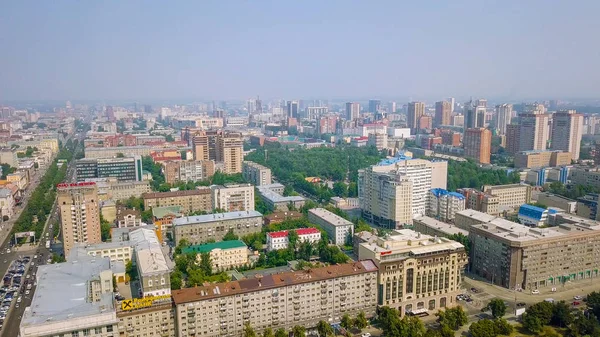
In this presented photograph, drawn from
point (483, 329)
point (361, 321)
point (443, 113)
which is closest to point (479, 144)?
point (443, 113)

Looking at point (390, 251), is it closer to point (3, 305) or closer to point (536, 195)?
point (3, 305)

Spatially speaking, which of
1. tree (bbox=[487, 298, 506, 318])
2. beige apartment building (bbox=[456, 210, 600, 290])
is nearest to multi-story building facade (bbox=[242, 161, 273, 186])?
beige apartment building (bbox=[456, 210, 600, 290])

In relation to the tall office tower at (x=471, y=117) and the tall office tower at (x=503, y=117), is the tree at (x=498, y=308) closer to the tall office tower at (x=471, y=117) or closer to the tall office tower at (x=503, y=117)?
the tall office tower at (x=471, y=117)

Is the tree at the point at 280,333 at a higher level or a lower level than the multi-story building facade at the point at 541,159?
lower

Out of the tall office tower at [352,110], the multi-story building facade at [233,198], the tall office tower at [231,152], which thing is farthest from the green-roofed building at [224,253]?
the tall office tower at [352,110]

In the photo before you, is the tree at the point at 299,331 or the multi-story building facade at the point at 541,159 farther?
the multi-story building facade at the point at 541,159

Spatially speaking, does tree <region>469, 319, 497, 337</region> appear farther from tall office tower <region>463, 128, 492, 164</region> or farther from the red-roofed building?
tall office tower <region>463, 128, 492, 164</region>

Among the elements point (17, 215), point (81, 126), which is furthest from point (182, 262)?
point (81, 126)
